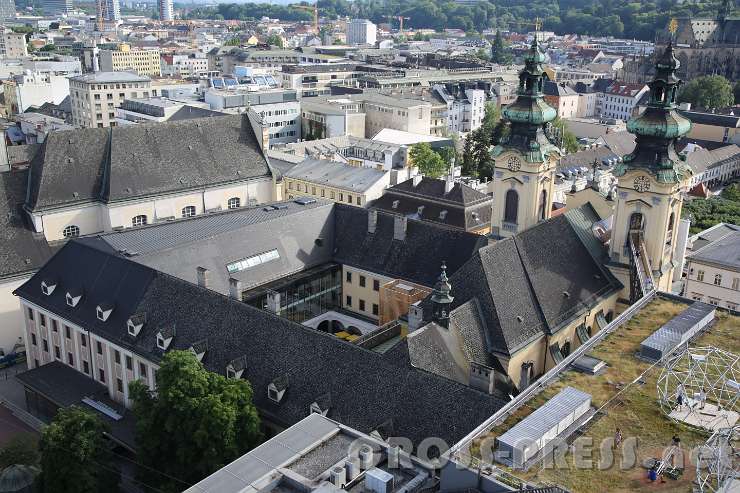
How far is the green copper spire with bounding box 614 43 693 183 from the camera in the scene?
1911 inches

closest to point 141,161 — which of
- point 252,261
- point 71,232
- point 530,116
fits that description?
point 71,232

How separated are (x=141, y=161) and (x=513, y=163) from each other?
3352 centimetres

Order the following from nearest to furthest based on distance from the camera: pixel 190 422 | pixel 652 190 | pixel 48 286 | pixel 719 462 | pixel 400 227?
pixel 719 462 < pixel 190 422 < pixel 652 190 < pixel 48 286 < pixel 400 227

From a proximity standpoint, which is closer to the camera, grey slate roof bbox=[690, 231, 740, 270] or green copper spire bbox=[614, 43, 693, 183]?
green copper spire bbox=[614, 43, 693, 183]

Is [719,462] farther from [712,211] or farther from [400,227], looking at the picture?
[712,211]

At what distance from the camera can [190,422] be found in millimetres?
34875

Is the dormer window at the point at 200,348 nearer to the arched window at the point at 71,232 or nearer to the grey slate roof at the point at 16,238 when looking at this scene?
the grey slate roof at the point at 16,238

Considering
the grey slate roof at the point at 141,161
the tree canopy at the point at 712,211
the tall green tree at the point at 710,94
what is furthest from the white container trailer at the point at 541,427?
the tall green tree at the point at 710,94

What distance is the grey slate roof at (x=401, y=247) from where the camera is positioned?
53844mm

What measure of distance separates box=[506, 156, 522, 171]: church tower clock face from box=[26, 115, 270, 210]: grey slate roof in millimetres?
29426

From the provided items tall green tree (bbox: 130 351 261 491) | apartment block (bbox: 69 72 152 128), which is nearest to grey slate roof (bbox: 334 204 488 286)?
tall green tree (bbox: 130 351 261 491)

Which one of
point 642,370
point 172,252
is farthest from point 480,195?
point 642,370

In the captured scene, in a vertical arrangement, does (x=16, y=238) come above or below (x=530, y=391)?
below

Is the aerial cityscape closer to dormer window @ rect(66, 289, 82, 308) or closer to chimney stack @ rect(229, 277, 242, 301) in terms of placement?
chimney stack @ rect(229, 277, 242, 301)
